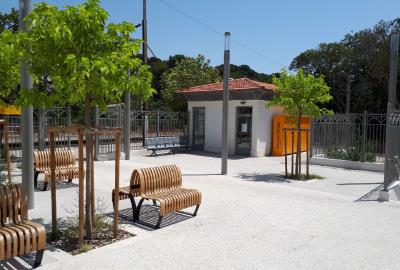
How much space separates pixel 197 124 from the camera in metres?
19.8

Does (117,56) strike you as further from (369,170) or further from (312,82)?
(369,170)

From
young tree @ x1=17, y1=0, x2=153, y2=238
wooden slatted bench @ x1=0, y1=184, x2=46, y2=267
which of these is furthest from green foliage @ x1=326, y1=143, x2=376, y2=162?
wooden slatted bench @ x1=0, y1=184, x2=46, y2=267

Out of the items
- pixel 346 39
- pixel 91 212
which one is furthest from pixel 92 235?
pixel 346 39

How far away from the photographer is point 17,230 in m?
4.36

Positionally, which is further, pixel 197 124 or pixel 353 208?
pixel 197 124

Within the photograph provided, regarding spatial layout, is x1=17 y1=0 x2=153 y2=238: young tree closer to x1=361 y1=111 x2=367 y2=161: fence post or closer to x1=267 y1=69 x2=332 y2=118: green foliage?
x1=267 y1=69 x2=332 y2=118: green foliage

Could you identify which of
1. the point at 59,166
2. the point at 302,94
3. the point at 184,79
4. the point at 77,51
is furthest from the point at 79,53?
the point at 184,79

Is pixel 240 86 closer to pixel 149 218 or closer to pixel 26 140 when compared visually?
pixel 149 218

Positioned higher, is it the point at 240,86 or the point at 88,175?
the point at 240,86

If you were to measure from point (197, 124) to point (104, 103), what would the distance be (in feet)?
46.9

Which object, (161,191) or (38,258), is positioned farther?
(161,191)

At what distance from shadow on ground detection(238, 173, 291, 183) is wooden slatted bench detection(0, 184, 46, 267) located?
730 centimetres

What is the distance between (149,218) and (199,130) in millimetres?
13267

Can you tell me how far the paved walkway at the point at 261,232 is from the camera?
4.77m
